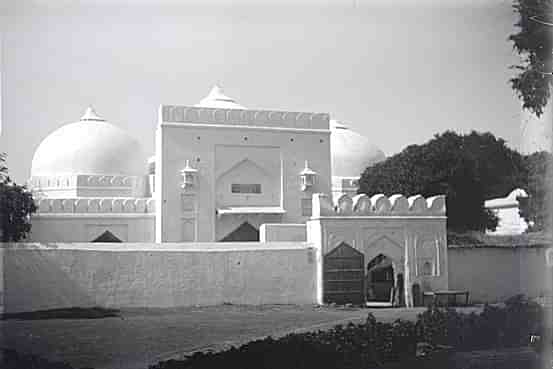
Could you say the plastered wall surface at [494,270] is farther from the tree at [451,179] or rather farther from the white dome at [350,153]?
the white dome at [350,153]

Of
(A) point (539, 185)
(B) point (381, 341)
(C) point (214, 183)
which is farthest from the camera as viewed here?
(C) point (214, 183)

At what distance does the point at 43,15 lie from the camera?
20.2ft

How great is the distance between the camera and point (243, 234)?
11.9 m

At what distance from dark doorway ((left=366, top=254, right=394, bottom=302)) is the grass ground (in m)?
1.94

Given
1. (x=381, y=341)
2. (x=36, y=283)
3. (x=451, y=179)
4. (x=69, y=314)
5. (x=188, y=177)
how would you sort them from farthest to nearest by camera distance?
1. (x=451, y=179)
2. (x=188, y=177)
3. (x=36, y=283)
4. (x=69, y=314)
5. (x=381, y=341)

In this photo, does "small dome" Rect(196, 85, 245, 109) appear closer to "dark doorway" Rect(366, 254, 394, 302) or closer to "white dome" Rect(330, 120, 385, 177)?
"white dome" Rect(330, 120, 385, 177)

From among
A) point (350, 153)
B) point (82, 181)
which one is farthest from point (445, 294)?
point (82, 181)

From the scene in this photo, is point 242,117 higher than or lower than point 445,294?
higher

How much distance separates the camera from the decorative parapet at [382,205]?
856 centimetres

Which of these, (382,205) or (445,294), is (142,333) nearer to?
(382,205)

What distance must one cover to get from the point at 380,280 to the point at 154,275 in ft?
9.81

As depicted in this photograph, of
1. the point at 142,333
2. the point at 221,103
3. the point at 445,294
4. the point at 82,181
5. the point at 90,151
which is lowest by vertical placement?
the point at 142,333

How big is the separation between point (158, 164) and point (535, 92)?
6.16 m

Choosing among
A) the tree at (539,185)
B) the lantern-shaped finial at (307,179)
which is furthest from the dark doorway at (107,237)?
the tree at (539,185)
